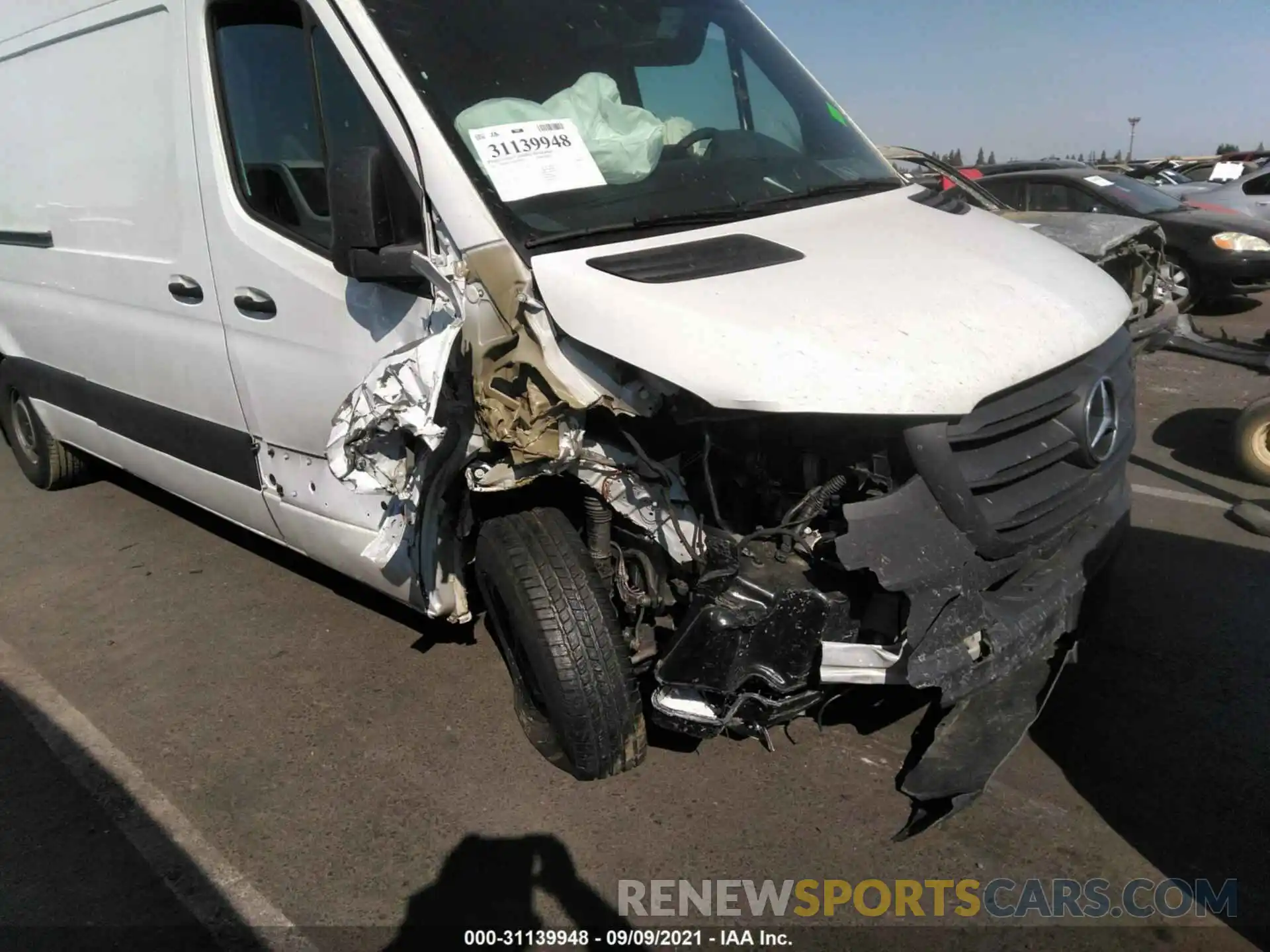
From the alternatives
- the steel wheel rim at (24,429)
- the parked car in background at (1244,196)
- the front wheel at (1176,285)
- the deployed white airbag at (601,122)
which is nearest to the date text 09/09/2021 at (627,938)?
the deployed white airbag at (601,122)

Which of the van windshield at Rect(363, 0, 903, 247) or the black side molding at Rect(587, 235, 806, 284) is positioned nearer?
the black side molding at Rect(587, 235, 806, 284)

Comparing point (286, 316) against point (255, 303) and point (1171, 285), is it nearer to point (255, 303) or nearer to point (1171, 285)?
point (255, 303)

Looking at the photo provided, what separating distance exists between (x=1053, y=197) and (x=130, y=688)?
927 centimetres

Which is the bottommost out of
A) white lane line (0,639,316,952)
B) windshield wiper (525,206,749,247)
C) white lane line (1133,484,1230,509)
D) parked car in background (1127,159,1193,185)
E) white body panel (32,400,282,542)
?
white lane line (1133,484,1230,509)

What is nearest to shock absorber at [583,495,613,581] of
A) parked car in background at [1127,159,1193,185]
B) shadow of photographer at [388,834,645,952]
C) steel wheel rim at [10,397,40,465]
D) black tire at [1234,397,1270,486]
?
shadow of photographer at [388,834,645,952]

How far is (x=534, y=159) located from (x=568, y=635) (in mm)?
1360

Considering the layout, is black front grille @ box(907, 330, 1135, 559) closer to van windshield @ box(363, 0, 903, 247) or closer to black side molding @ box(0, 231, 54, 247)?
van windshield @ box(363, 0, 903, 247)

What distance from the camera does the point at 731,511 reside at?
2.61 metres

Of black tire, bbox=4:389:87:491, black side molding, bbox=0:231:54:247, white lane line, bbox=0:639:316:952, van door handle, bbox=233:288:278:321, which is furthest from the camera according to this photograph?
black tire, bbox=4:389:87:491

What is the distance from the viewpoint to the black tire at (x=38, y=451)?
5406mm

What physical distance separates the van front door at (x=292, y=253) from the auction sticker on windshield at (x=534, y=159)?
0.35 m

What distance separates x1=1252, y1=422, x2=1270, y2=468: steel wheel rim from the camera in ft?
16.1

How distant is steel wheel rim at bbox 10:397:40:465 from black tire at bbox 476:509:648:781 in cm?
401

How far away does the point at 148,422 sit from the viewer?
4.06 meters
